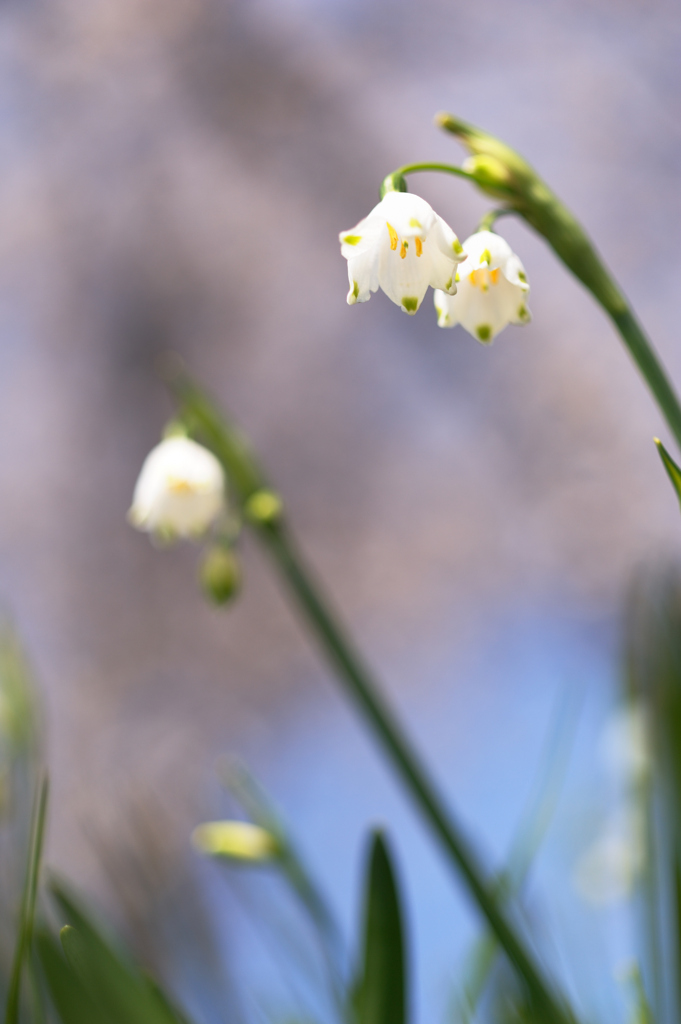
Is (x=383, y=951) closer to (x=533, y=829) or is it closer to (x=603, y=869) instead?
(x=533, y=829)

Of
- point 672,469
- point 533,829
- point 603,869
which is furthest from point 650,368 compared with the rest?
point 603,869

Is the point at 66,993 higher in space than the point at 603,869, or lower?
higher

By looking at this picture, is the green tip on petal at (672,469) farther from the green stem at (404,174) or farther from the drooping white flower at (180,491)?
the drooping white flower at (180,491)

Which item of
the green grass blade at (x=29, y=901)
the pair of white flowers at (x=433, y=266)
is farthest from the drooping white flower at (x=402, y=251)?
the green grass blade at (x=29, y=901)

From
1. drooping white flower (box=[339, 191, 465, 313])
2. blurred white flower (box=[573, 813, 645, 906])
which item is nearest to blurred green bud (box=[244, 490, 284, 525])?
drooping white flower (box=[339, 191, 465, 313])

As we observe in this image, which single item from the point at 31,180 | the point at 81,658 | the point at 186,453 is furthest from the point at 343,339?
the point at 186,453

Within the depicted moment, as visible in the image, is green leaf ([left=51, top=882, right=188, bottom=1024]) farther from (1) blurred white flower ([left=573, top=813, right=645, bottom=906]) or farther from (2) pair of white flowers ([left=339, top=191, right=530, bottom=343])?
(1) blurred white flower ([left=573, top=813, right=645, bottom=906])
